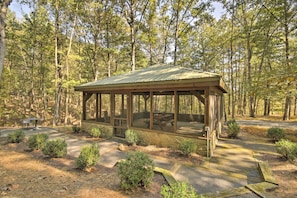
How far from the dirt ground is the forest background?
506 centimetres

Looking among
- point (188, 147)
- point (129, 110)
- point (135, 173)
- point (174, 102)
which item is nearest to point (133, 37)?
point (129, 110)

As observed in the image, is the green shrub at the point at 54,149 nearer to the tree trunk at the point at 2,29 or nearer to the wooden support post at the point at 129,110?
the tree trunk at the point at 2,29

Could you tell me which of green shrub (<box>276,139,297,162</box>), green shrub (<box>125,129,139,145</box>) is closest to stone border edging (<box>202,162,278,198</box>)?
green shrub (<box>276,139,297,162</box>)

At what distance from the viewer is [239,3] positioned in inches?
537

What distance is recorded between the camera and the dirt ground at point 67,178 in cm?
312

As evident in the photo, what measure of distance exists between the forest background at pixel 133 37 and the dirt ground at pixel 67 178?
5.06m

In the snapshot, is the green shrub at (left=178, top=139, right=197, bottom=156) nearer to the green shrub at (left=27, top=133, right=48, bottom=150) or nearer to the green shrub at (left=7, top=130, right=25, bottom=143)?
the green shrub at (left=27, top=133, right=48, bottom=150)

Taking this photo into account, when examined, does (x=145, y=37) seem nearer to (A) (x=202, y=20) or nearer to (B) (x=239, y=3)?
(A) (x=202, y=20)

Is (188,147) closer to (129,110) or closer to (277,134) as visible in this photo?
(129,110)

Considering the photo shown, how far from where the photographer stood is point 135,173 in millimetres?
3207

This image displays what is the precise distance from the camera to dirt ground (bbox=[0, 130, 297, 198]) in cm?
312

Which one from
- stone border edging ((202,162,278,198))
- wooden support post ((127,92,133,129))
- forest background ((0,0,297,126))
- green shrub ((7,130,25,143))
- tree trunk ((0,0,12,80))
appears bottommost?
stone border edging ((202,162,278,198))

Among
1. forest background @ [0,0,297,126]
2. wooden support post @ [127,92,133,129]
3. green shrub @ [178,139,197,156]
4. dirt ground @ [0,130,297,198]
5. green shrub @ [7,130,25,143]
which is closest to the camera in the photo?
dirt ground @ [0,130,297,198]

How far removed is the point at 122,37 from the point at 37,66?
342 inches
